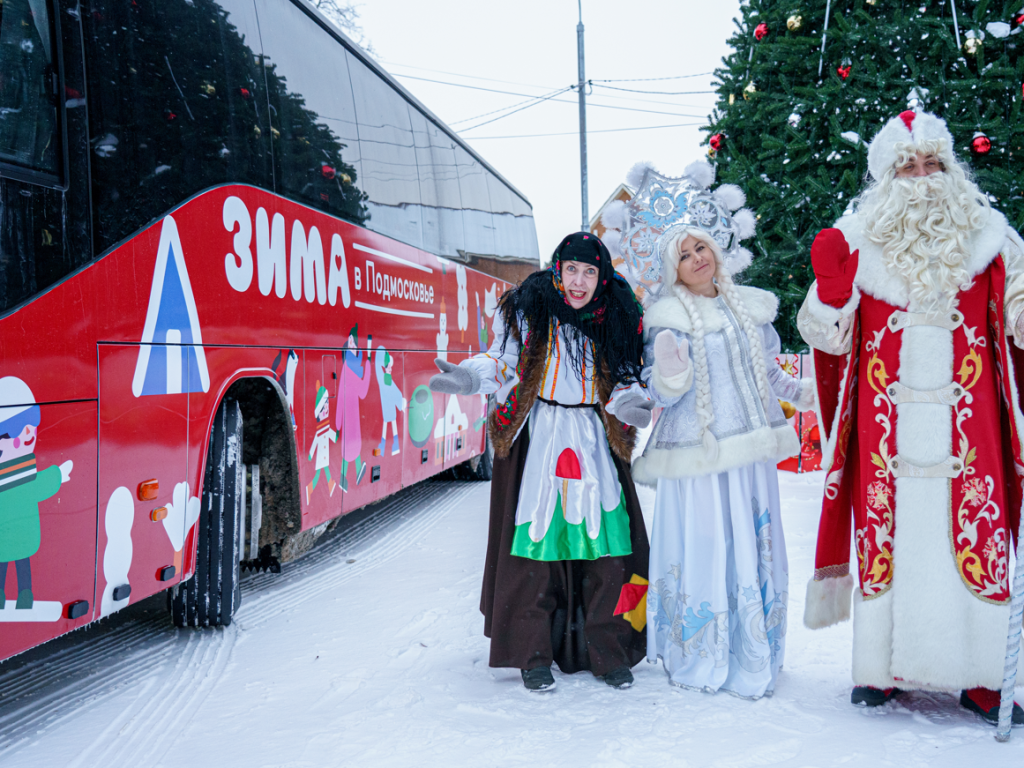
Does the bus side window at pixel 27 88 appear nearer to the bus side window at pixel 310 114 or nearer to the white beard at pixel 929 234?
the bus side window at pixel 310 114

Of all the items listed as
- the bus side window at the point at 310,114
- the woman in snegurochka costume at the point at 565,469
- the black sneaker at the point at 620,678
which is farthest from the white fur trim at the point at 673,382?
the bus side window at the point at 310,114

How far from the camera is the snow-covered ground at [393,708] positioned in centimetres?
261

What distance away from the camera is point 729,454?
10.4 feet

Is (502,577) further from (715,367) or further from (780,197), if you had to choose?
(780,197)

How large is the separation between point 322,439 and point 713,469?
97.7 inches

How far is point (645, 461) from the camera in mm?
3379

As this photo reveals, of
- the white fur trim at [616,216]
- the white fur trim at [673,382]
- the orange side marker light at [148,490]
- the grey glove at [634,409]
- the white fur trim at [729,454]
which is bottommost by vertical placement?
the orange side marker light at [148,490]

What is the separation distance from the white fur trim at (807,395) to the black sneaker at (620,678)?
1.34 metres

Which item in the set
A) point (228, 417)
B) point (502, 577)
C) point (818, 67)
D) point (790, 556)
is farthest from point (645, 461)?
point (818, 67)

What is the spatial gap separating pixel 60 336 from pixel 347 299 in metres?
2.53

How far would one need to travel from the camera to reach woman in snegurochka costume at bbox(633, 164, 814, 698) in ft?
10.3

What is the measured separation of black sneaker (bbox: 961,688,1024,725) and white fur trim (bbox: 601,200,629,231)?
2.31 m

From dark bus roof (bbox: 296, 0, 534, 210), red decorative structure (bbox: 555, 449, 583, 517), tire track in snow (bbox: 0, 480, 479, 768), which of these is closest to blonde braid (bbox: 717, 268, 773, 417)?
red decorative structure (bbox: 555, 449, 583, 517)

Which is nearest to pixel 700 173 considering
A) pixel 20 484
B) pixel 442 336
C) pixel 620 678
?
pixel 620 678
